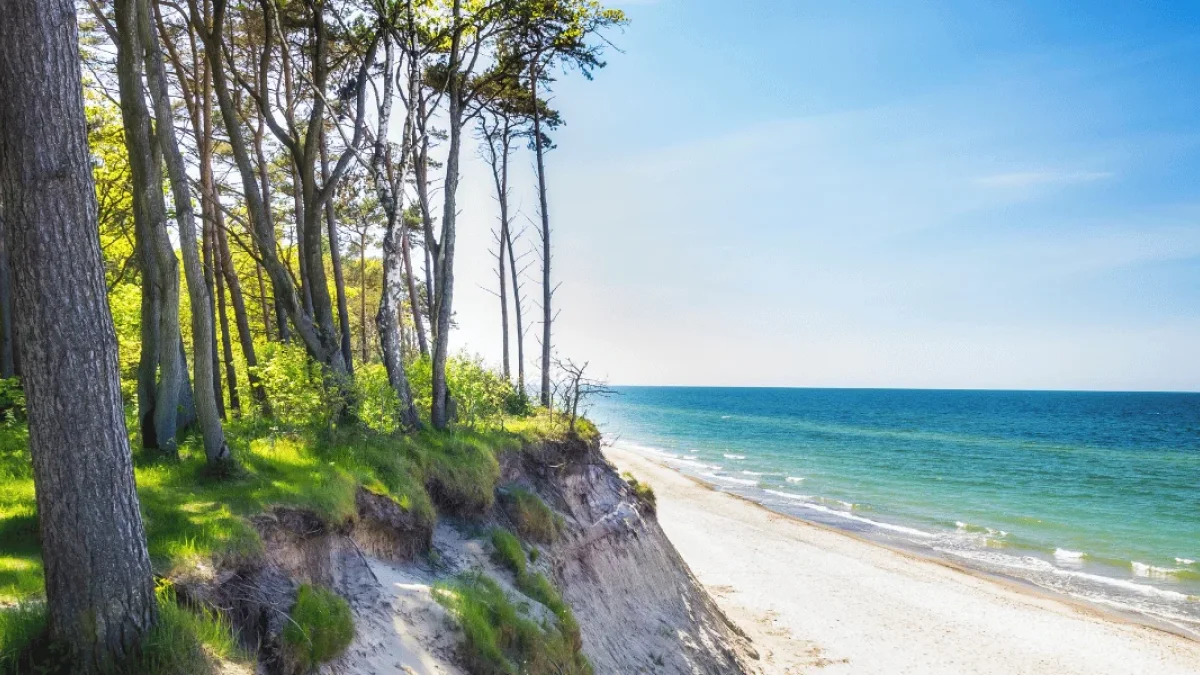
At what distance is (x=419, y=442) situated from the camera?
426 inches

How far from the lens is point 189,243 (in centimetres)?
709

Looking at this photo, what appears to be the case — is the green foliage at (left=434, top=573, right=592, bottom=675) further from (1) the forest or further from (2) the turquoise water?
(2) the turquoise water

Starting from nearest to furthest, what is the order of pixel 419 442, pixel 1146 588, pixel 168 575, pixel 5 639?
pixel 5 639, pixel 168 575, pixel 419 442, pixel 1146 588

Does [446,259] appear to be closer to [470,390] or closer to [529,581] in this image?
[470,390]

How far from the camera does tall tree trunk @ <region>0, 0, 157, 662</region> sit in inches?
156

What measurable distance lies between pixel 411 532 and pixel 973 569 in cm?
2279

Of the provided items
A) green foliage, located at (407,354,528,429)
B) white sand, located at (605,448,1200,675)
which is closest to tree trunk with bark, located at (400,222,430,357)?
green foliage, located at (407,354,528,429)

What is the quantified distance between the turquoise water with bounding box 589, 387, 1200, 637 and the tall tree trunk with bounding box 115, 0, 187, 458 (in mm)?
9472

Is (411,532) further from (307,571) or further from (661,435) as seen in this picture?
(661,435)

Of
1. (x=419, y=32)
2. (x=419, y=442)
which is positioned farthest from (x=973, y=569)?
(x=419, y=32)

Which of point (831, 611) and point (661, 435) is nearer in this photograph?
point (831, 611)

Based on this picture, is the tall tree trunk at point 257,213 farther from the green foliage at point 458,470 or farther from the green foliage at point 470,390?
the green foliage at point 470,390

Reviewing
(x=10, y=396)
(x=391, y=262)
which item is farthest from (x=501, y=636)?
(x=10, y=396)

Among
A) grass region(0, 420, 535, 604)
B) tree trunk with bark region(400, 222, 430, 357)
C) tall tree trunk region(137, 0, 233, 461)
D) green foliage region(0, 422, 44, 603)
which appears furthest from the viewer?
tree trunk with bark region(400, 222, 430, 357)
